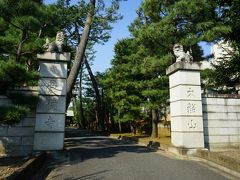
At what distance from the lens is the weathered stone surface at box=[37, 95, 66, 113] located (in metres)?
9.14

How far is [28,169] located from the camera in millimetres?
6344

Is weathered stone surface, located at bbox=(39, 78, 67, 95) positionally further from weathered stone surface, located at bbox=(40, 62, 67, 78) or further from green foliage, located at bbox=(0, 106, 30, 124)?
green foliage, located at bbox=(0, 106, 30, 124)

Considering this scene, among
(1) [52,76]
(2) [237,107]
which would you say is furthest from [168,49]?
(1) [52,76]

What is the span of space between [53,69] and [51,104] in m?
1.16

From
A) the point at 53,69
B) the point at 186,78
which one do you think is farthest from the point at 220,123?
the point at 53,69

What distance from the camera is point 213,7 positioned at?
1489 cm

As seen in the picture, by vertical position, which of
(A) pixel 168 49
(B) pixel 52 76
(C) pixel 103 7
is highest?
(C) pixel 103 7

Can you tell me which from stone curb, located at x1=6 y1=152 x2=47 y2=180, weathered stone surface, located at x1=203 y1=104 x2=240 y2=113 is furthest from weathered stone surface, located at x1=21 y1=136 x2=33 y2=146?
weathered stone surface, located at x1=203 y1=104 x2=240 y2=113

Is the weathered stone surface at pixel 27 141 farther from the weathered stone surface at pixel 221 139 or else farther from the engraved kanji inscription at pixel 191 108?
the weathered stone surface at pixel 221 139

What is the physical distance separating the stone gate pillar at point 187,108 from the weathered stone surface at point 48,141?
3.94m

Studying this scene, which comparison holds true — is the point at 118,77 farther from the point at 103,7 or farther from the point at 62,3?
the point at 103,7

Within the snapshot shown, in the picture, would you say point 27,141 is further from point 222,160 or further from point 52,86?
point 222,160

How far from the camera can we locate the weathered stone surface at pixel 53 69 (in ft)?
30.7

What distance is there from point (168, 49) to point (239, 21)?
3.95 meters
